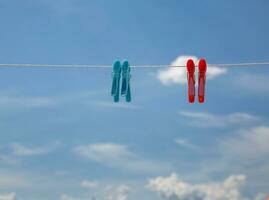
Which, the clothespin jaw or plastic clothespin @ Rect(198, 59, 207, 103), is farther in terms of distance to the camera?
plastic clothespin @ Rect(198, 59, 207, 103)

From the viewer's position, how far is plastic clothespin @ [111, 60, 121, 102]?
1106 centimetres

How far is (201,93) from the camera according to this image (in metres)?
11.2

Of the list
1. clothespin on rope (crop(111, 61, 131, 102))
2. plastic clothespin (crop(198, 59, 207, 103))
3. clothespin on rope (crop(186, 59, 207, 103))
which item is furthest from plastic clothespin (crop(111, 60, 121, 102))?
plastic clothespin (crop(198, 59, 207, 103))

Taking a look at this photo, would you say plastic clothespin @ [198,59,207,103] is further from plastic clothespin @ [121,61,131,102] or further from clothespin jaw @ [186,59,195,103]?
plastic clothespin @ [121,61,131,102]

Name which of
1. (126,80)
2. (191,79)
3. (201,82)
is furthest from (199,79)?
(126,80)

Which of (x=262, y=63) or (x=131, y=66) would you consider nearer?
(x=262, y=63)

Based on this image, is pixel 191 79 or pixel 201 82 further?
pixel 201 82

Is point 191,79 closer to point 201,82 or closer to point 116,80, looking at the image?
point 201,82

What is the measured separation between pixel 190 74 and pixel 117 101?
168cm

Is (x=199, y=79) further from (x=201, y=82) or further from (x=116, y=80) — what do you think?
(x=116, y=80)

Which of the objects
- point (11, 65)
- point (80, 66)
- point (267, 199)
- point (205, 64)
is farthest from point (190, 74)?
point (11, 65)

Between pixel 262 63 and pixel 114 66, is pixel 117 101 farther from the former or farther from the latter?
pixel 262 63

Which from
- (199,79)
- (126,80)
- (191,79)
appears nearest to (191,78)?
(191,79)

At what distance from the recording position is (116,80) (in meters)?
11.1
